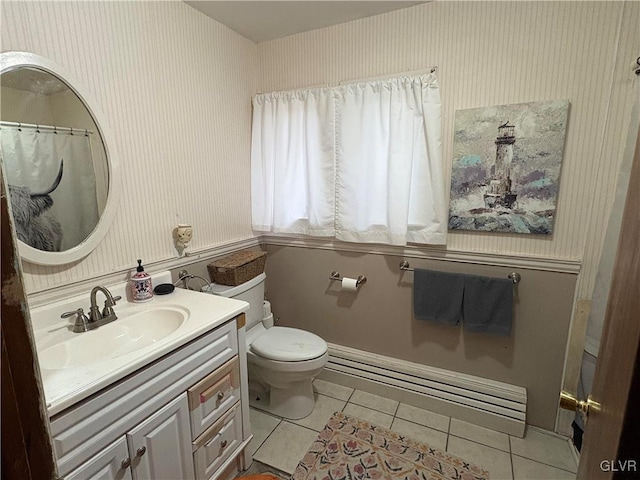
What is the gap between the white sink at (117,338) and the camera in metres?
1.15

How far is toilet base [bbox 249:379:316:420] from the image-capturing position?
196cm

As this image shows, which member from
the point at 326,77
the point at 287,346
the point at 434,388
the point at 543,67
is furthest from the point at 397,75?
the point at 434,388

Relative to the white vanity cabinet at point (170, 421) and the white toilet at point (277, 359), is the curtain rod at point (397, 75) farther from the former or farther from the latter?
the white vanity cabinet at point (170, 421)

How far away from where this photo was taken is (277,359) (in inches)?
70.2

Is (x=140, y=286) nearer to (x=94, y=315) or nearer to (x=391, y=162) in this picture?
(x=94, y=315)

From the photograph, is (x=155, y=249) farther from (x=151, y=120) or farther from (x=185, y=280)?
(x=151, y=120)

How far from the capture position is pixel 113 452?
991 millimetres

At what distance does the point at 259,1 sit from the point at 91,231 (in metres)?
1.46

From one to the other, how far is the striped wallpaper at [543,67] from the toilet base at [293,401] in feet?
4.13

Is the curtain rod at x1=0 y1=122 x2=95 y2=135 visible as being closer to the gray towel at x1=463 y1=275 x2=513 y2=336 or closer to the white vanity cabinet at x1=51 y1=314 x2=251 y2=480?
the white vanity cabinet at x1=51 y1=314 x2=251 y2=480

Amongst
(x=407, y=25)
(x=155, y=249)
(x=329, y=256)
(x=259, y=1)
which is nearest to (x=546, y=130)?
(x=407, y=25)

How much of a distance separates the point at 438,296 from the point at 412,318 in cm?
25

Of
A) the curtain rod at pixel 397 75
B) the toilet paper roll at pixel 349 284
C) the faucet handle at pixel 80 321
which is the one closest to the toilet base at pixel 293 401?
the toilet paper roll at pixel 349 284

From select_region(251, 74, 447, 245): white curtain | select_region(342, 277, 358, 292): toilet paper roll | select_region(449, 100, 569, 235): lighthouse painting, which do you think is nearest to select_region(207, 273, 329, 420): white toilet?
select_region(342, 277, 358, 292): toilet paper roll
